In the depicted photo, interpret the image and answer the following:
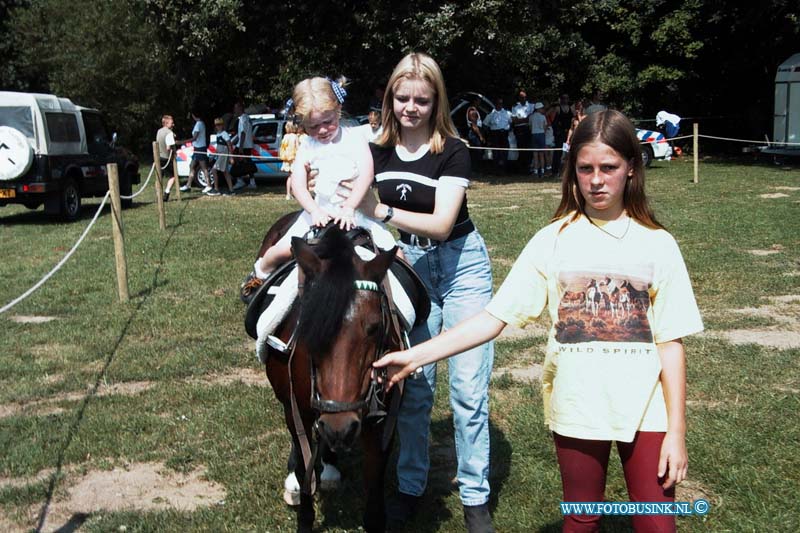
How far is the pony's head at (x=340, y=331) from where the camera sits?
2.88 meters

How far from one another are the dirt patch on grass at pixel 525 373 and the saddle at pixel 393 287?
7.94ft

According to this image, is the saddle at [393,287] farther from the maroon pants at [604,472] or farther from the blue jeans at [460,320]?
the maroon pants at [604,472]

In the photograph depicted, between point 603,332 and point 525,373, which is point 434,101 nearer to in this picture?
point 603,332

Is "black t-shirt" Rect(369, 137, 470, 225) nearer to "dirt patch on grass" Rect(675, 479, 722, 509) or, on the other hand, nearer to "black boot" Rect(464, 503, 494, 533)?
"black boot" Rect(464, 503, 494, 533)

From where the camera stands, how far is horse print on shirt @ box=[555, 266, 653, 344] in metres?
2.60

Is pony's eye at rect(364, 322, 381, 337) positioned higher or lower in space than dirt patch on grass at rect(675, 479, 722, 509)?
higher

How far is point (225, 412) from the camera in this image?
549cm

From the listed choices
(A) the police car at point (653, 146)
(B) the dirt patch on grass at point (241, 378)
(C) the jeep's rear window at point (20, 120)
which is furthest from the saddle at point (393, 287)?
(A) the police car at point (653, 146)

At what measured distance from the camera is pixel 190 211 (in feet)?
55.7

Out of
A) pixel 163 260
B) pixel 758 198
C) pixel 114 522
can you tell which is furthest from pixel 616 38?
pixel 114 522

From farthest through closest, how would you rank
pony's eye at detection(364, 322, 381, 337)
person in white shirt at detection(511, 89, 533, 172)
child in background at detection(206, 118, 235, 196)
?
person in white shirt at detection(511, 89, 533, 172) → child in background at detection(206, 118, 235, 196) → pony's eye at detection(364, 322, 381, 337)

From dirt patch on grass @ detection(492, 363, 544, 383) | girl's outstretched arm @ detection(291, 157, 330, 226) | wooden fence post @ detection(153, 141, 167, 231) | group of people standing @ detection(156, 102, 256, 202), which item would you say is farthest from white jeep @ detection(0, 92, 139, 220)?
girl's outstretched arm @ detection(291, 157, 330, 226)

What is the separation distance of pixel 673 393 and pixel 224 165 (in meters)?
19.6

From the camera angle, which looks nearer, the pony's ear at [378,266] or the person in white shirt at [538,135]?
the pony's ear at [378,266]
